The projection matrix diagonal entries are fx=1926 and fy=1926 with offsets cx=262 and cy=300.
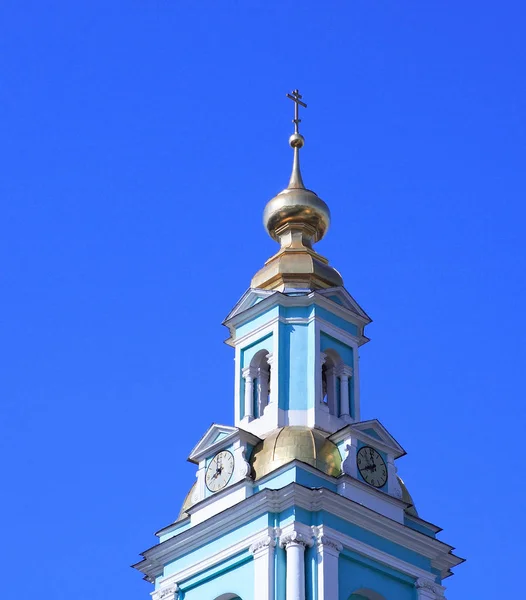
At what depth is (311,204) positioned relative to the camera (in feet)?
113

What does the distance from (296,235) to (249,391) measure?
11.1ft

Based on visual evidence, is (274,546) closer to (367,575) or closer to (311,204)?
(367,575)

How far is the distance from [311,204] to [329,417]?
4.67 metres

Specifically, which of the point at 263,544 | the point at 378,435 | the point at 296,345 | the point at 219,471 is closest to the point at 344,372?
the point at 296,345

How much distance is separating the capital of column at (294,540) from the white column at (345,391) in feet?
11.0

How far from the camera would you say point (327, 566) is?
2886 centimetres

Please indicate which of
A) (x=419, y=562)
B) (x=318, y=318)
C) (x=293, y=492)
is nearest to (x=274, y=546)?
(x=293, y=492)

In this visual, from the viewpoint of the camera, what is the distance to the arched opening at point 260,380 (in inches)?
1266

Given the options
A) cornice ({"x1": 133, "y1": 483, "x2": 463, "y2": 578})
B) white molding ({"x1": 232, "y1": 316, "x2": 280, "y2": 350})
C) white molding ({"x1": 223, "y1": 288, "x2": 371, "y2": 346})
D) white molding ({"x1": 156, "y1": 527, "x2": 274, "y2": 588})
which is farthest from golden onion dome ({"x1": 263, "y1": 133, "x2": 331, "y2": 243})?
white molding ({"x1": 156, "y1": 527, "x2": 274, "y2": 588})

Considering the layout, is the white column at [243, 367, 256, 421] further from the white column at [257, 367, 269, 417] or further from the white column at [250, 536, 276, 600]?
the white column at [250, 536, 276, 600]

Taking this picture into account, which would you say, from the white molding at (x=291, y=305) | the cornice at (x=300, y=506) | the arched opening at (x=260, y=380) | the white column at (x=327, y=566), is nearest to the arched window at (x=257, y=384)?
the arched opening at (x=260, y=380)

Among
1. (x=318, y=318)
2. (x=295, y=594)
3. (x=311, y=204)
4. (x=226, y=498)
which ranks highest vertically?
(x=311, y=204)

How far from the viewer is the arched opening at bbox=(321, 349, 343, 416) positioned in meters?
32.1

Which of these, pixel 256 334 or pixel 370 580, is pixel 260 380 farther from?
pixel 370 580
